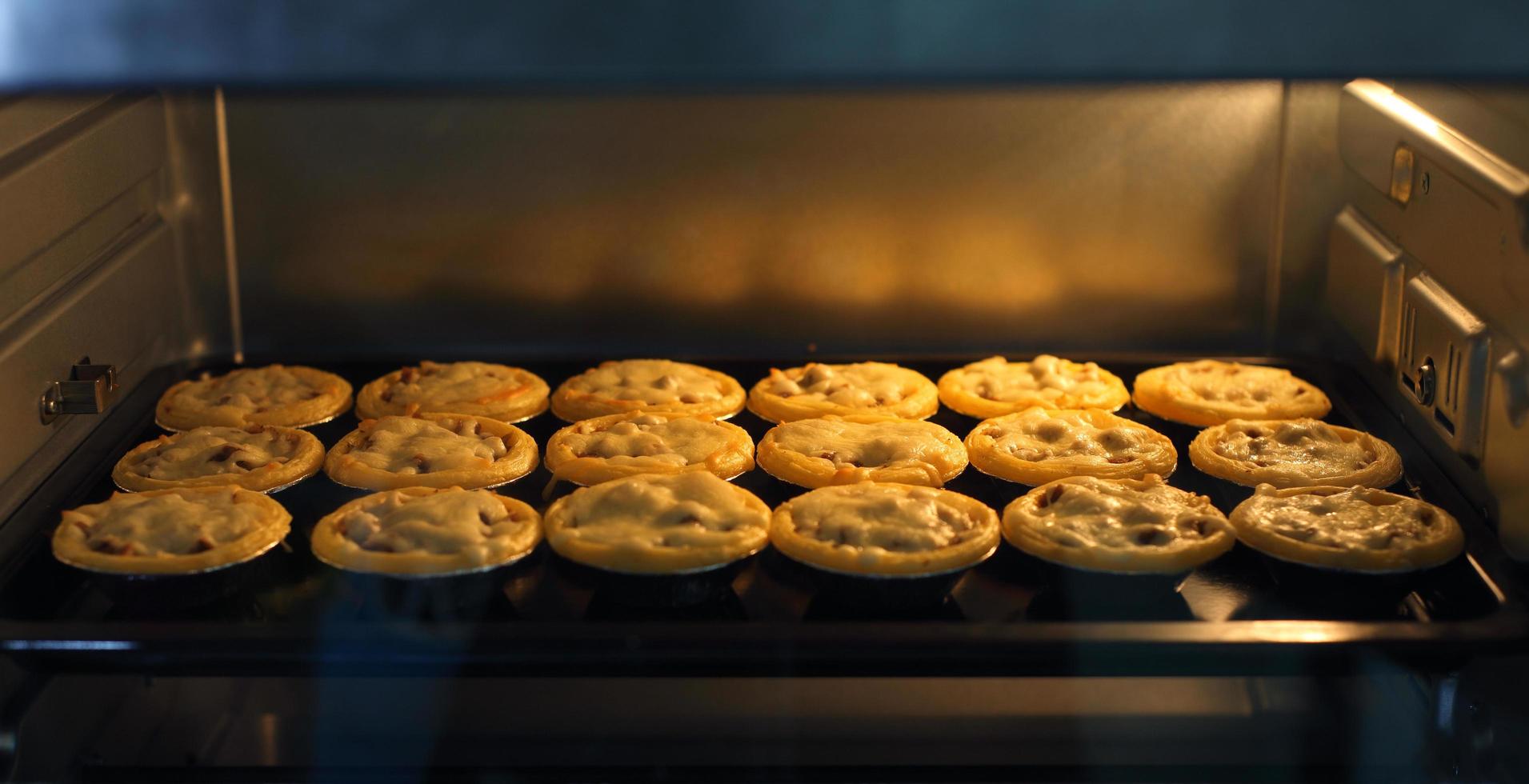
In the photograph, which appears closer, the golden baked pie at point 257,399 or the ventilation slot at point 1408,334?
the ventilation slot at point 1408,334

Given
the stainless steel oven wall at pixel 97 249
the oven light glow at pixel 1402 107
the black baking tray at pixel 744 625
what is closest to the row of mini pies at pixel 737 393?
the stainless steel oven wall at pixel 97 249

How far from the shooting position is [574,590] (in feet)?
7.40

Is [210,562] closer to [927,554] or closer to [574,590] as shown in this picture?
[574,590]

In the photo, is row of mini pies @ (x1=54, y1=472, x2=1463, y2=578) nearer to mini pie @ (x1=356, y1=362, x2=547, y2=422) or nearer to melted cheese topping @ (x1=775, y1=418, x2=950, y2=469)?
melted cheese topping @ (x1=775, y1=418, x2=950, y2=469)

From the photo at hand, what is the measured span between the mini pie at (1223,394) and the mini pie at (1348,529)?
41 centimetres

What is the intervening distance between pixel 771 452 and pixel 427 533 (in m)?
0.69

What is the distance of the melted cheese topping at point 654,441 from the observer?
8.63 ft

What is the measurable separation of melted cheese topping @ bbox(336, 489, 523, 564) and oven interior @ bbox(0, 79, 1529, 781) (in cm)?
8

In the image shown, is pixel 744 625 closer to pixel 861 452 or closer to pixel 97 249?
pixel 861 452

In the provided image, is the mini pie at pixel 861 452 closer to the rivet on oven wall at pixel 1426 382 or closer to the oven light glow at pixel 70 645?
the rivet on oven wall at pixel 1426 382

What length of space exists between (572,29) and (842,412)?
149cm

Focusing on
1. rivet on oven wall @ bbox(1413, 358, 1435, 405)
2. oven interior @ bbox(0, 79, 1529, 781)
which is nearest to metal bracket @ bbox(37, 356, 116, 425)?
oven interior @ bbox(0, 79, 1529, 781)

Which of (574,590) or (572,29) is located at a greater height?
(572,29)

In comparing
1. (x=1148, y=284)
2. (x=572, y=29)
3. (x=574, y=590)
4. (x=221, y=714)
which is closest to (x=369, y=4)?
(x=572, y=29)
